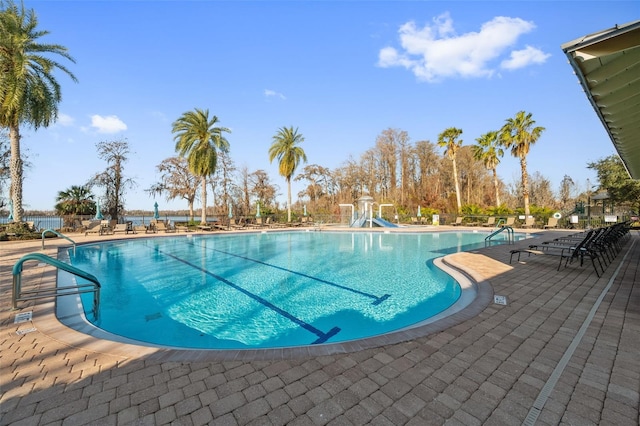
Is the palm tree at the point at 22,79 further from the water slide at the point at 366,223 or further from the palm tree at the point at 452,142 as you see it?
the palm tree at the point at 452,142

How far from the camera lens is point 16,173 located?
13.6 meters

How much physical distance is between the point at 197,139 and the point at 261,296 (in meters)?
20.4

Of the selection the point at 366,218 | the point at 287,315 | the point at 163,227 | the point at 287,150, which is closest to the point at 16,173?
the point at 163,227

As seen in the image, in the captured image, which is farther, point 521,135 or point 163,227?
point 521,135

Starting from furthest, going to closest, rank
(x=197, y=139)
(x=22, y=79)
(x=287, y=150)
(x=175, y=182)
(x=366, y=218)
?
(x=175, y=182) < (x=287, y=150) < (x=366, y=218) < (x=197, y=139) < (x=22, y=79)

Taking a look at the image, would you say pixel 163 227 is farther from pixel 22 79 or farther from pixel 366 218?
pixel 366 218

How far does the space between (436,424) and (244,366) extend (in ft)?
5.34

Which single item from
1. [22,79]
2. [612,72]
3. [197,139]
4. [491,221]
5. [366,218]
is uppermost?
[22,79]

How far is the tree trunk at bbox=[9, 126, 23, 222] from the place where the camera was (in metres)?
13.4

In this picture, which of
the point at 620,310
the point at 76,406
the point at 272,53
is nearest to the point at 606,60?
the point at 620,310

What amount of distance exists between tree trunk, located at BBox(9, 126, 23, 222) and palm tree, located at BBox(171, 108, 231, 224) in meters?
9.76

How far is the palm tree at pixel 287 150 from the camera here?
27703 mm

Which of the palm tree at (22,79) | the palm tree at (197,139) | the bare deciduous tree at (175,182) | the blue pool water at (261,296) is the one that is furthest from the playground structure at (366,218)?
the palm tree at (22,79)

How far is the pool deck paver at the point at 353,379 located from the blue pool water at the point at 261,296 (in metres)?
1.08
